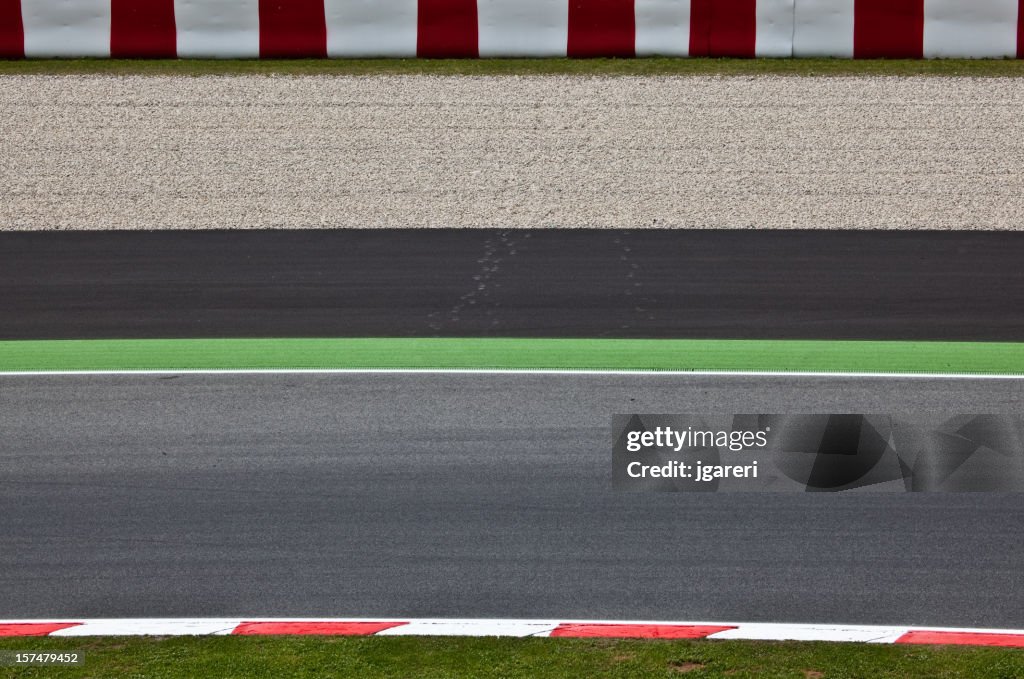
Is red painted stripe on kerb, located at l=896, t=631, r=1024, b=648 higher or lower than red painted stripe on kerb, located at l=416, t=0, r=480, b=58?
lower

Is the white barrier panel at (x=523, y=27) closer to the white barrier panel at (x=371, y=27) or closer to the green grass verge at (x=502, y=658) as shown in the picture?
the white barrier panel at (x=371, y=27)

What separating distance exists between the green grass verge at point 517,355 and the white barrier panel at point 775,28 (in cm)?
652

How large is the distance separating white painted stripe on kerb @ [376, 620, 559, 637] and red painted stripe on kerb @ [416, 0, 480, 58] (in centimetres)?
1033

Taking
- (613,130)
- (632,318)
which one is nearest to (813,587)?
(632,318)

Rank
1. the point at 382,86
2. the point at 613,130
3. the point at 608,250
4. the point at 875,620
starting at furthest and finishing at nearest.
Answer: the point at 382,86 < the point at 613,130 < the point at 608,250 < the point at 875,620

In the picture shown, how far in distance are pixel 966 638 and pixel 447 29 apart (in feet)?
35.8

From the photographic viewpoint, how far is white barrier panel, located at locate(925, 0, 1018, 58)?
15.3 meters

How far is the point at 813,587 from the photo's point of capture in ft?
22.4

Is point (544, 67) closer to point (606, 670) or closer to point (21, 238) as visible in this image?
point (21, 238)

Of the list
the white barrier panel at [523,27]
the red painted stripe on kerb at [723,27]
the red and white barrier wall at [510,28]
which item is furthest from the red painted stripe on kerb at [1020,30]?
the white barrier panel at [523,27]

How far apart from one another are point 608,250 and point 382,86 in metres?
4.59

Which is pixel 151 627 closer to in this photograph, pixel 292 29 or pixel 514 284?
pixel 514 284

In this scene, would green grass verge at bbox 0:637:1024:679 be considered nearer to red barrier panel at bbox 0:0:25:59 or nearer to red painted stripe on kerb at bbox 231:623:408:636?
red painted stripe on kerb at bbox 231:623:408:636

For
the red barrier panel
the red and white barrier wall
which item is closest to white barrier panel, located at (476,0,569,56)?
the red and white barrier wall
